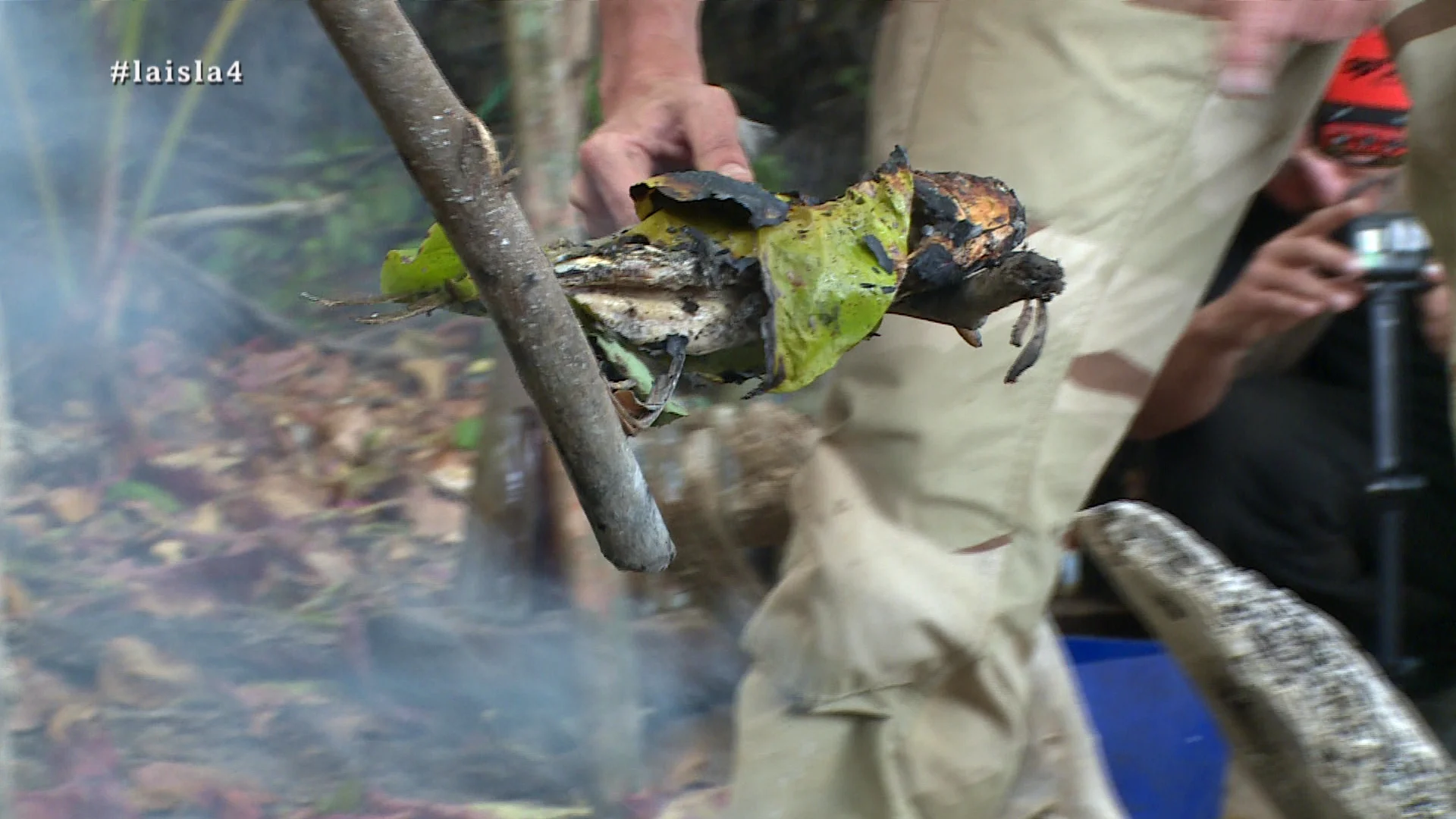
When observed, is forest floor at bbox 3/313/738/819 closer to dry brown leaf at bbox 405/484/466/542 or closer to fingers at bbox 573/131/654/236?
dry brown leaf at bbox 405/484/466/542

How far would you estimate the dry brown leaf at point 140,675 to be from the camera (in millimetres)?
1830

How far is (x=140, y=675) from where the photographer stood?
→ 1.86 metres

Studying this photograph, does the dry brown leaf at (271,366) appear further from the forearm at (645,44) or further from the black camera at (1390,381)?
the black camera at (1390,381)

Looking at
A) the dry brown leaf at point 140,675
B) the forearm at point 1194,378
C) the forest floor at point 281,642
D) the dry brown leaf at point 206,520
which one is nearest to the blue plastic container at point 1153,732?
the forearm at point 1194,378

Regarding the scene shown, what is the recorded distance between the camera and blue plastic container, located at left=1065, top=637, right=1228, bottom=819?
5.90ft

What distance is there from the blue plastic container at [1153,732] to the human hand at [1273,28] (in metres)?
1.14

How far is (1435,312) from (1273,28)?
0.94 meters

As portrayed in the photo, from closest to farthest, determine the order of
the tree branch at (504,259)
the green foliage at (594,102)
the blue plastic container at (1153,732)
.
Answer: the tree branch at (504,259) → the blue plastic container at (1153,732) → the green foliage at (594,102)

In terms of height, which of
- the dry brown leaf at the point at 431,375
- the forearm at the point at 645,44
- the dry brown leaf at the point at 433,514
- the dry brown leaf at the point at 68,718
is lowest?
the dry brown leaf at the point at 68,718

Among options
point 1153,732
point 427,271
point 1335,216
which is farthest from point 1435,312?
point 427,271

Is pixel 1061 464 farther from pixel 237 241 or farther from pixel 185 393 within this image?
pixel 237 241

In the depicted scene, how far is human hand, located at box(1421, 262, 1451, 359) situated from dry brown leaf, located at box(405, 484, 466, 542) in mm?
1643

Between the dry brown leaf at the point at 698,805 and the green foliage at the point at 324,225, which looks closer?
the dry brown leaf at the point at 698,805

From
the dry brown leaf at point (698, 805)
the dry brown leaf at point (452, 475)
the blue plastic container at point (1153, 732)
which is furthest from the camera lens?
the dry brown leaf at point (452, 475)
